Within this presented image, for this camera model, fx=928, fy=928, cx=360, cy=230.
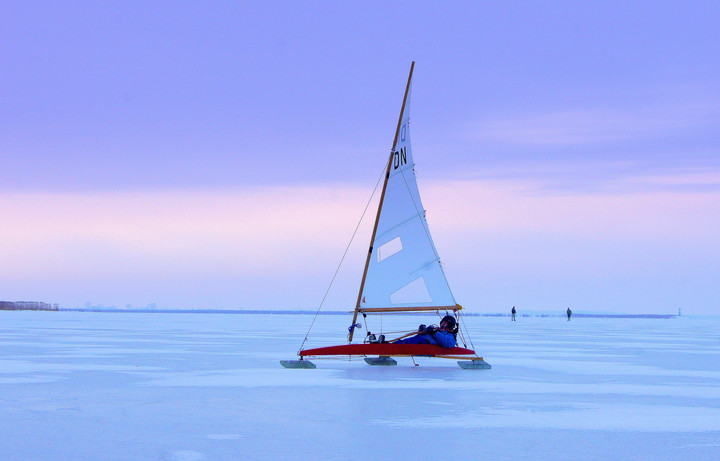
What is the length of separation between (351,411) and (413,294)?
8.11 meters

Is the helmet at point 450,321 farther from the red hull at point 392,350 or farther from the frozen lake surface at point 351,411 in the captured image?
the frozen lake surface at point 351,411

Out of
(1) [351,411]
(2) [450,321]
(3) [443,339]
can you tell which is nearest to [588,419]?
(1) [351,411]

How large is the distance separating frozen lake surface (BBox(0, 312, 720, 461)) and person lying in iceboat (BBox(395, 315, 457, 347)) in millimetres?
646

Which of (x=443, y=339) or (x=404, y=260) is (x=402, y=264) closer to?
(x=404, y=260)

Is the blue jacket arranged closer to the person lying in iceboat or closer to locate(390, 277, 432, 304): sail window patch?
the person lying in iceboat

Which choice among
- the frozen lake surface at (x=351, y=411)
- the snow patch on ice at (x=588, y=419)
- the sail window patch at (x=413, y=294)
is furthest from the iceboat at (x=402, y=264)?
the snow patch on ice at (x=588, y=419)

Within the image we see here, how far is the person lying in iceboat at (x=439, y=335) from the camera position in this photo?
19.8 meters

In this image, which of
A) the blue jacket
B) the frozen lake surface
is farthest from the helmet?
the frozen lake surface

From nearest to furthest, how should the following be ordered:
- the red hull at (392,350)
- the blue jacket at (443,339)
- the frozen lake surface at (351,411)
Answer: the frozen lake surface at (351,411)
the red hull at (392,350)
the blue jacket at (443,339)

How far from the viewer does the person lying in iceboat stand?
19750mm

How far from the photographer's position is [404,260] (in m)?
20.4

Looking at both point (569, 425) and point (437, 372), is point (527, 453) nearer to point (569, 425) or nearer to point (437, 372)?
point (569, 425)

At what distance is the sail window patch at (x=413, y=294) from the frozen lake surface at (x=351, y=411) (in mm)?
1514

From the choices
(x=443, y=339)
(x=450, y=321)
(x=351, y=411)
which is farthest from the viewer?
(x=450, y=321)
